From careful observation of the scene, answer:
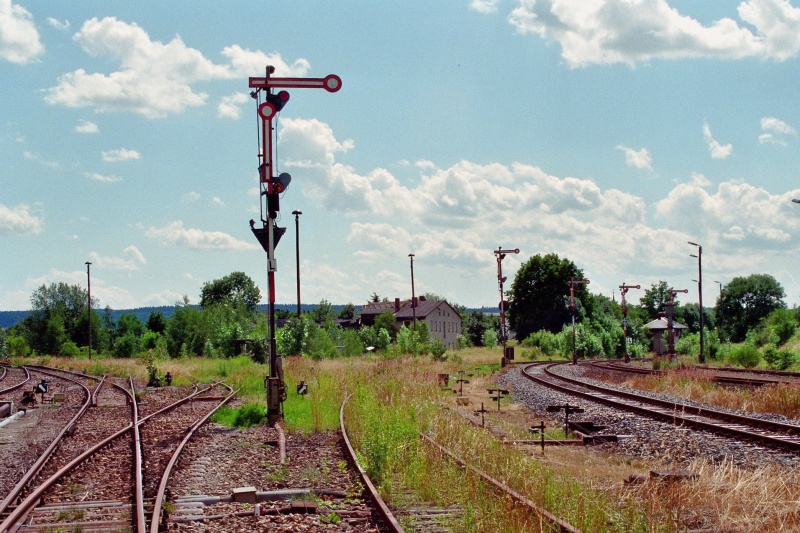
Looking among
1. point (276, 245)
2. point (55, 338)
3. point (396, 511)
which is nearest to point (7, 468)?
point (396, 511)

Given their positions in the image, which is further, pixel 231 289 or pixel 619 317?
pixel 231 289

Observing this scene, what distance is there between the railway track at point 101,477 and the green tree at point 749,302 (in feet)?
367

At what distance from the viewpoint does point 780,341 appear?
61.0 meters

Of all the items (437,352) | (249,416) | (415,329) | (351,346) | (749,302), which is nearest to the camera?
(249,416)

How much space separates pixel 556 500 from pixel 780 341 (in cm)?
6122

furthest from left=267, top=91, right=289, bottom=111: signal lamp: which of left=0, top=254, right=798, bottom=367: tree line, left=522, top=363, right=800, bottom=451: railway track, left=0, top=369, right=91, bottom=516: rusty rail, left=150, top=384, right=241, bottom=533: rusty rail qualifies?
left=0, top=254, right=798, bottom=367: tree line

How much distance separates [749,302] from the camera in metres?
117

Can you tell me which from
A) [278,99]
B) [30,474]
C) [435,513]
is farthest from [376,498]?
[278,99]

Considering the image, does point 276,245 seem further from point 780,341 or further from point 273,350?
point 780,341

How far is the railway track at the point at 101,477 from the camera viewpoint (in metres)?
6.89

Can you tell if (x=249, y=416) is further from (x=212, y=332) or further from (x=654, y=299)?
(x=654, y=299)

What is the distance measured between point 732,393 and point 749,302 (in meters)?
106

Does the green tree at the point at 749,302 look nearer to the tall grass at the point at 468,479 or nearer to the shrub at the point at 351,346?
the shrub at the point at 351,346

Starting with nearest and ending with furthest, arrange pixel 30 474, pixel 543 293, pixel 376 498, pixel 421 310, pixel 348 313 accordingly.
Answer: pixel 376 498, pixel 30 474, pixel 543 293, pixel 421 310, pixel 348 313
